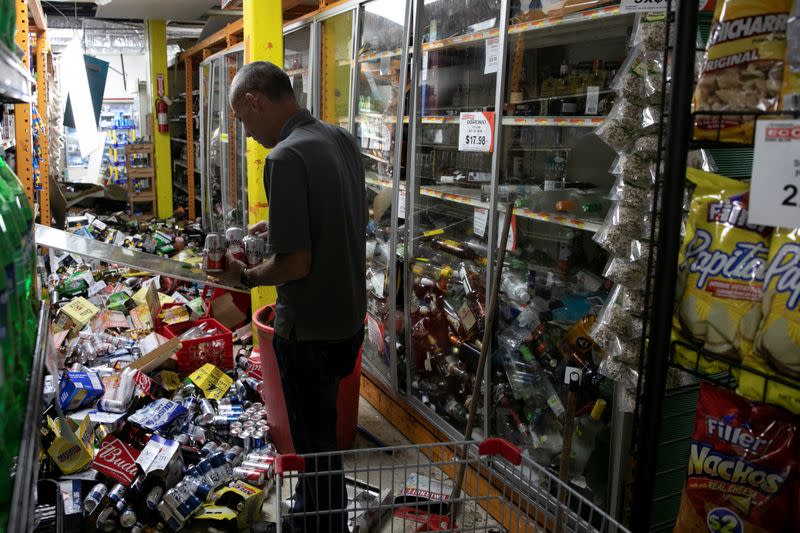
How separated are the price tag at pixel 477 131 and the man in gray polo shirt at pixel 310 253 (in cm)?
63

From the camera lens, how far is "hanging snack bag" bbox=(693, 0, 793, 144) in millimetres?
1187

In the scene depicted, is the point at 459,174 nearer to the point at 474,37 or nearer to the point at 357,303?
the point at 474,37

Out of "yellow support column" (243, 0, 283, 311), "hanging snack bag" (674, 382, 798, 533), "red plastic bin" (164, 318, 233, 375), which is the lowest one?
"red plastic bin" (164, 318, 233, 375)

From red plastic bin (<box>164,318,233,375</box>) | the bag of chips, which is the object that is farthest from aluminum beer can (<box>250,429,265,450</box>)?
the bag of chips

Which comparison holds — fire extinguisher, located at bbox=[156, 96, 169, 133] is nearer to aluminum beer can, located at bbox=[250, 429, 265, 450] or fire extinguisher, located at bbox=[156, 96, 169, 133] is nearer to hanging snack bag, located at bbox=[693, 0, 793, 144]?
aluminum beer can, located at bbox=[250, 429, 265, 450]

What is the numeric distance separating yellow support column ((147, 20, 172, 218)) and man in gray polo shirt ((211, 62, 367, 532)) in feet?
29.9

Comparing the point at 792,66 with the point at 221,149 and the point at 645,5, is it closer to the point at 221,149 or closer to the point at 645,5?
the point at 645,5

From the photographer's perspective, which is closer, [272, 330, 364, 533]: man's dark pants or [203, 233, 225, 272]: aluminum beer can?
[272, 330, 364, 533]: man's dark pants

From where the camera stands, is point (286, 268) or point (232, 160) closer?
point (286, 268)

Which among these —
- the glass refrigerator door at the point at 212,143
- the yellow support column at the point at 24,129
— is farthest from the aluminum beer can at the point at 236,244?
the glass refrigerator door at the point at 212,143

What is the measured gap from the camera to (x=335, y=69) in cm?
480

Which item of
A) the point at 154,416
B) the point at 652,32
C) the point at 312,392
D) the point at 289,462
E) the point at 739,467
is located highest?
the point at 652,32

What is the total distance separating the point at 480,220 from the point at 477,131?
1.37ft

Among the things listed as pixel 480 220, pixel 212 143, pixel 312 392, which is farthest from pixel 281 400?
pixel 212 143
